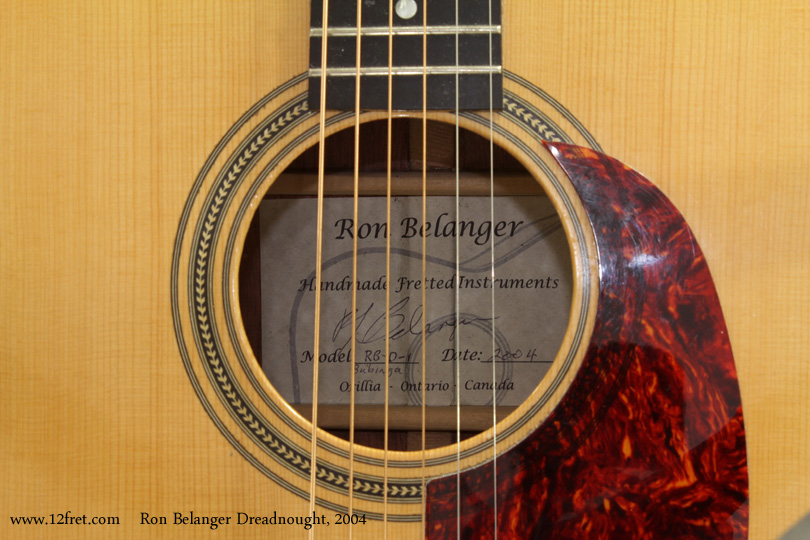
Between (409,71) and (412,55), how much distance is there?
2 centimetres

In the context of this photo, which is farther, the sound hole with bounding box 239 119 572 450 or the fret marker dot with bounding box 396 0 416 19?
the sound hole with bounding box 239 119 572 450

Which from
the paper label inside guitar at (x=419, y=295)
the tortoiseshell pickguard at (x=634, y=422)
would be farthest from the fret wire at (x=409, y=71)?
the paper label inside guitar at (x=419, y=295)

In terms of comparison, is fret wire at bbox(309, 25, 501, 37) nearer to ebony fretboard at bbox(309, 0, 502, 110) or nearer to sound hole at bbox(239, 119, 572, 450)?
ebony fretboard at bbox(309, 0, 502, 110)

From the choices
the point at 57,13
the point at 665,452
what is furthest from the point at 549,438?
the point at 57,13

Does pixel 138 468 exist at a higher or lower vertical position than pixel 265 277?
lower

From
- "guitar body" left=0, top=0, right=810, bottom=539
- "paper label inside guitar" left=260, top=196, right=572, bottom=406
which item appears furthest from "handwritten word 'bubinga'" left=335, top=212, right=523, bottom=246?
"guitar body" left=0, top=0, right=810, bottom=539

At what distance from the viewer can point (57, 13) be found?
2.20ft

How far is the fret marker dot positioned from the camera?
0.65 meters

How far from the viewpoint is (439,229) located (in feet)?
2.92

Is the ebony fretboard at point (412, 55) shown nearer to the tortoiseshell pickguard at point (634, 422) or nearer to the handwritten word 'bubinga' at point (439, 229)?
the tortoiseshell pickguard at point (634, 422)

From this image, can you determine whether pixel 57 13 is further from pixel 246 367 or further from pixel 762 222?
pixel 762 222

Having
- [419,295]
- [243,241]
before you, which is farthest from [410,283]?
[243,241]

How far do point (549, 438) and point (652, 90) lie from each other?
0.34 meters

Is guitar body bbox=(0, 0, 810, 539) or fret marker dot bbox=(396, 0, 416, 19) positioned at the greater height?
fret marker dot bbox=(396, 0, 416, 19)
